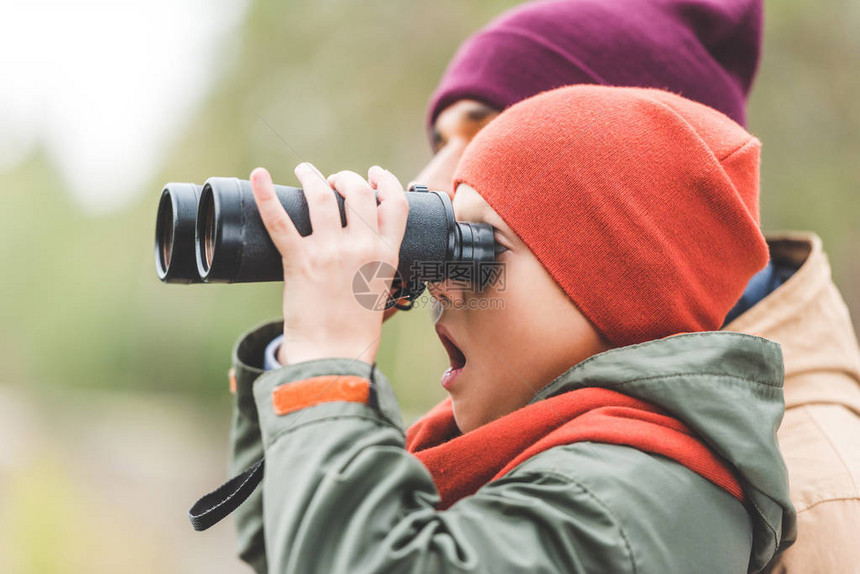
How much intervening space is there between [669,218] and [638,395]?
0.88ft

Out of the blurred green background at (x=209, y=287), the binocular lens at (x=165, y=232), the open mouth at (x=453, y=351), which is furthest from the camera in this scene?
the blurred green background at (x=209, y=287)

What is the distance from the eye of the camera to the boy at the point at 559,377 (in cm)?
79

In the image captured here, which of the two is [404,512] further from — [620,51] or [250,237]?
[620,51]

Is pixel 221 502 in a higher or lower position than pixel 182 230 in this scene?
lower

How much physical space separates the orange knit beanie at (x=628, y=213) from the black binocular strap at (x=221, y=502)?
51 cm

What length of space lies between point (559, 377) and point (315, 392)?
14.0 inches

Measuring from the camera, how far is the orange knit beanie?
102 cm

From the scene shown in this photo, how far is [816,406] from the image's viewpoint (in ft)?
3.84

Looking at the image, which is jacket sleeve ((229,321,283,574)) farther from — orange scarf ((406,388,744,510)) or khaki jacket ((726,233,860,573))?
khaki jacket ((726,233,860,573))

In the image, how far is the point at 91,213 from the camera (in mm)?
8336

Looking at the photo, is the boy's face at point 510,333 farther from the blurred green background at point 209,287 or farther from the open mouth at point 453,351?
the blurred green background at point 209,287

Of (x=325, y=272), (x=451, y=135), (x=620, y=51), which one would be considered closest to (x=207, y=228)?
(x=325, y=272)

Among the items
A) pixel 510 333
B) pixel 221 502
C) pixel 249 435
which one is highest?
pixel 510 333

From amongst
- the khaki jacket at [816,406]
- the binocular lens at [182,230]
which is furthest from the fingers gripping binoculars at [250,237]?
the khaki jacket at [816,406]
